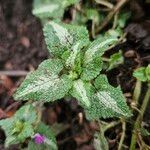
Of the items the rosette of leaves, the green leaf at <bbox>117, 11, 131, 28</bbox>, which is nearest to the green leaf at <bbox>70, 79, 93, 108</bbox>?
the rosette of leaves

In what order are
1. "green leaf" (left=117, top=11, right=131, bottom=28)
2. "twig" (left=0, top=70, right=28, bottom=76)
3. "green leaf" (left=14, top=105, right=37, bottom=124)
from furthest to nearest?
"twig" (left=0, top=70, right=28, bottom=76) → "green leaf" (left=117, top=11, right=131, bottom=28) → "green leaf" (left=14, top=105, right=37, bottom=124)

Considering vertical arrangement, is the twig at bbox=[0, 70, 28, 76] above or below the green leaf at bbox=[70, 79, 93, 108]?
below

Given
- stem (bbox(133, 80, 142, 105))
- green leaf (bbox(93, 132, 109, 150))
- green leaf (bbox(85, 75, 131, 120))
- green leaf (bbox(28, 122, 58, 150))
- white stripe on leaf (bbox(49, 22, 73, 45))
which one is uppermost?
white stripe on leaf (bbox(49, 22, 73, 45))

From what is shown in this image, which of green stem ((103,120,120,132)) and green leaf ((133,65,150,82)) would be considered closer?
green leaf ((133,65,150,82))

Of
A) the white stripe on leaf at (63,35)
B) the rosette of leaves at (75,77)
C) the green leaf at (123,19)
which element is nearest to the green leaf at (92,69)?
the rosette of leaves at (75,77)

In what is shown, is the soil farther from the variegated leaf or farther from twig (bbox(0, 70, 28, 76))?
the variegated leaf

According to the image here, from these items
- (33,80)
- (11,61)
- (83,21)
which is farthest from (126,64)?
(11,61)
